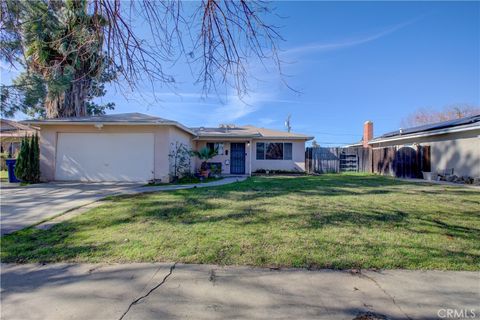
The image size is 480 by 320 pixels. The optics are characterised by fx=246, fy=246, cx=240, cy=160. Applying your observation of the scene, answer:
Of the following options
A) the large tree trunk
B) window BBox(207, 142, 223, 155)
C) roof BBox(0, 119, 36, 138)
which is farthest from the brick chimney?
roof BBox(0, 119, 36, 138)

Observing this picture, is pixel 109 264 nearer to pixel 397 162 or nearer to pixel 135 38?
pixel 135 38

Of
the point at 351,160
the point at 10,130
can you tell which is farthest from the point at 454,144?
the point at 10,130

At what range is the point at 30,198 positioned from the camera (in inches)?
292

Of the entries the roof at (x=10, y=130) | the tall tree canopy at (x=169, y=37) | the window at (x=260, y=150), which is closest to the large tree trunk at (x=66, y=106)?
the roof at (x=10, y=130)

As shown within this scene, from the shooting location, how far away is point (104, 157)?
11188mm

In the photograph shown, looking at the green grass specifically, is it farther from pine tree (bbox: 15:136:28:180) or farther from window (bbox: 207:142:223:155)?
window (bbox: 207:142:223:155)

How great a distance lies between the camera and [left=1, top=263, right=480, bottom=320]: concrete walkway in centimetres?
225

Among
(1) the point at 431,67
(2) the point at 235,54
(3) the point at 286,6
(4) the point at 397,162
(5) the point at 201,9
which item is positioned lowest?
(4) the point at 397,162

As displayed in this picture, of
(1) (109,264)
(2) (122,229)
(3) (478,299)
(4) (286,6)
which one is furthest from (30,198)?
(3) (478,299)

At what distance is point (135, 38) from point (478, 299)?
186 inches

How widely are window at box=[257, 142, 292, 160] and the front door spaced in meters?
1.24

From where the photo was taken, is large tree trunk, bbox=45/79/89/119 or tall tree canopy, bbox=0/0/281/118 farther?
large tree trunk, bbox=45/79/89/119

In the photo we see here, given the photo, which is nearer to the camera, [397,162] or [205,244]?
[205,244]

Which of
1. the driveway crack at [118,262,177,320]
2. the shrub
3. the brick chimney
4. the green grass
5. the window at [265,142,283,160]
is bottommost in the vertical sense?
the driveway crack at [118,262,177,320]
